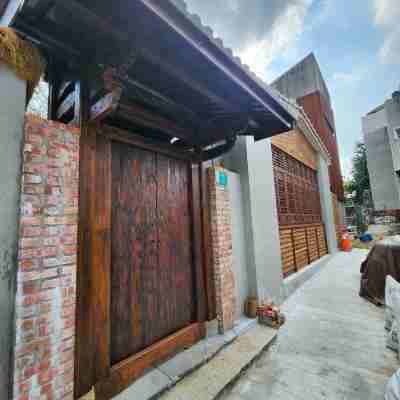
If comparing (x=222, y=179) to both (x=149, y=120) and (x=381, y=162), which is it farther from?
(x=381, y=162)

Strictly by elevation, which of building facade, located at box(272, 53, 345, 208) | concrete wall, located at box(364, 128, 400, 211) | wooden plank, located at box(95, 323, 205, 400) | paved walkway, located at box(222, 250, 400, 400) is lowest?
paved walkway, located at box(222, 250, 400, 400)

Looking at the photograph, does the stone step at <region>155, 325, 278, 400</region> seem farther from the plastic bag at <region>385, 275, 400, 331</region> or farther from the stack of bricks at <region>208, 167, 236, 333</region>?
the plastic bag at <region>385, 275, 400, 331</region>

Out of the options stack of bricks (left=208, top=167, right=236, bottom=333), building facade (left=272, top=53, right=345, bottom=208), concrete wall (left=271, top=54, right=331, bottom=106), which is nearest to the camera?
stack of bricks (left=208, top=167, right=236, bottom=333)

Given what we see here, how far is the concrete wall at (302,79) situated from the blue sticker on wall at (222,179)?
48.6 feet

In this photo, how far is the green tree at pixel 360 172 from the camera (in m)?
21.9

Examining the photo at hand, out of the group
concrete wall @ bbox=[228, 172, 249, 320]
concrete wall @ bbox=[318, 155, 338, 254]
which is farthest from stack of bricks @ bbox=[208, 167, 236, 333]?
concrete wall @ bbox=[318, 155, 338, 254]

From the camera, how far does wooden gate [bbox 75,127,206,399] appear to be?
1.75m

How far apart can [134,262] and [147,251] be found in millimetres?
191

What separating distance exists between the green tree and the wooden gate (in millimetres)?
26288

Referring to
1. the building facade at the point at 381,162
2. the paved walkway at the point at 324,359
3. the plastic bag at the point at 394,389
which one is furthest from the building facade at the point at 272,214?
the building facade at the point at 381,162

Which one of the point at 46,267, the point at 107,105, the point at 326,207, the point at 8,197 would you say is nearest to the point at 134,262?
the point at 46,267

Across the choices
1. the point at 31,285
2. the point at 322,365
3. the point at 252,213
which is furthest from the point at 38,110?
the point at 322,365

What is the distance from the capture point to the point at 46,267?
4.75 feet

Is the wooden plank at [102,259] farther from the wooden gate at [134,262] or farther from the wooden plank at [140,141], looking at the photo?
the wooden plank at [140,141]
